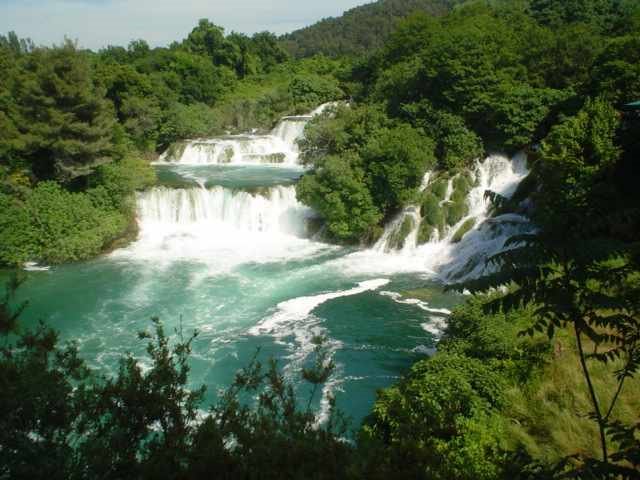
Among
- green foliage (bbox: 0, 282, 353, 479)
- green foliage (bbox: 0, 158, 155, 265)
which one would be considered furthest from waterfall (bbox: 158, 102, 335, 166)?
green foliage (bbox: 0, 282, 353, 479)

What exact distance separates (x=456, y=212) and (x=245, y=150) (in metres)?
18.2

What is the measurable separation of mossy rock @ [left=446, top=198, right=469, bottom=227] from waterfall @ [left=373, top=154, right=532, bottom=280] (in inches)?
3.8

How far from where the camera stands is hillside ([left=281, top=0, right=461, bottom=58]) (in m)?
91.7

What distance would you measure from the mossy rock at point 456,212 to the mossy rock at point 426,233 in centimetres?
78

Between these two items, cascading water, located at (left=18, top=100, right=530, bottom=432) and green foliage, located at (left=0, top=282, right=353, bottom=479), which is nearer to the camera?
green foliage, located at (left=0, top=282, right=353, bottom=479)

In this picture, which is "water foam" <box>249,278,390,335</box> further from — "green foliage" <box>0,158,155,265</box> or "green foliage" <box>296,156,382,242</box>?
"green foliage" <box>0,158,155,265</box>

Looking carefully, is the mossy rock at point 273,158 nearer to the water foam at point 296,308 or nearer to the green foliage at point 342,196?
the green foliage at point 342,196

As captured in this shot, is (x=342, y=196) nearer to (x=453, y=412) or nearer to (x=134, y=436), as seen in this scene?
(x=453, y=412)

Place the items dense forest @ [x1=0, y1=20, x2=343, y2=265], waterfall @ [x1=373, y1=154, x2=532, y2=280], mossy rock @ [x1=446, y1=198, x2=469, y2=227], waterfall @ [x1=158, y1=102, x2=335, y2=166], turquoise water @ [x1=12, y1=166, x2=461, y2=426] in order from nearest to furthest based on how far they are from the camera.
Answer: turquoise water @ [x1=12, y1=166, x2=461, y2=426], waterfall @ [x1=373, y1=154, x2=532, y2=280], dense forest @ [x1=0, y1=20, x2=343, y2=265], mossy rock @ [x1=446, y1=198, x2=469, y2=227], waterfall @ [x1=158, y1=102, x2=335, y2=166]

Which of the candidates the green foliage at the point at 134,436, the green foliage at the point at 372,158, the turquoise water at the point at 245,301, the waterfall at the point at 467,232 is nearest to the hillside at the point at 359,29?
the green foliage at the point at 372,158

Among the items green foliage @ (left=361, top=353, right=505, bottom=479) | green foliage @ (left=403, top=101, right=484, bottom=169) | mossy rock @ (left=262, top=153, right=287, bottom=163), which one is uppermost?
green foliage @ (left=403, top=101, right=484, bottom=169)

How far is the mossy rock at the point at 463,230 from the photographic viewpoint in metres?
20.3

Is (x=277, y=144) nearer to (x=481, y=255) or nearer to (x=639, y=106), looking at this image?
(x=481, y=255)

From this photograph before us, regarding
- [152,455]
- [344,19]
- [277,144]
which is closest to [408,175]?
[277,144]
